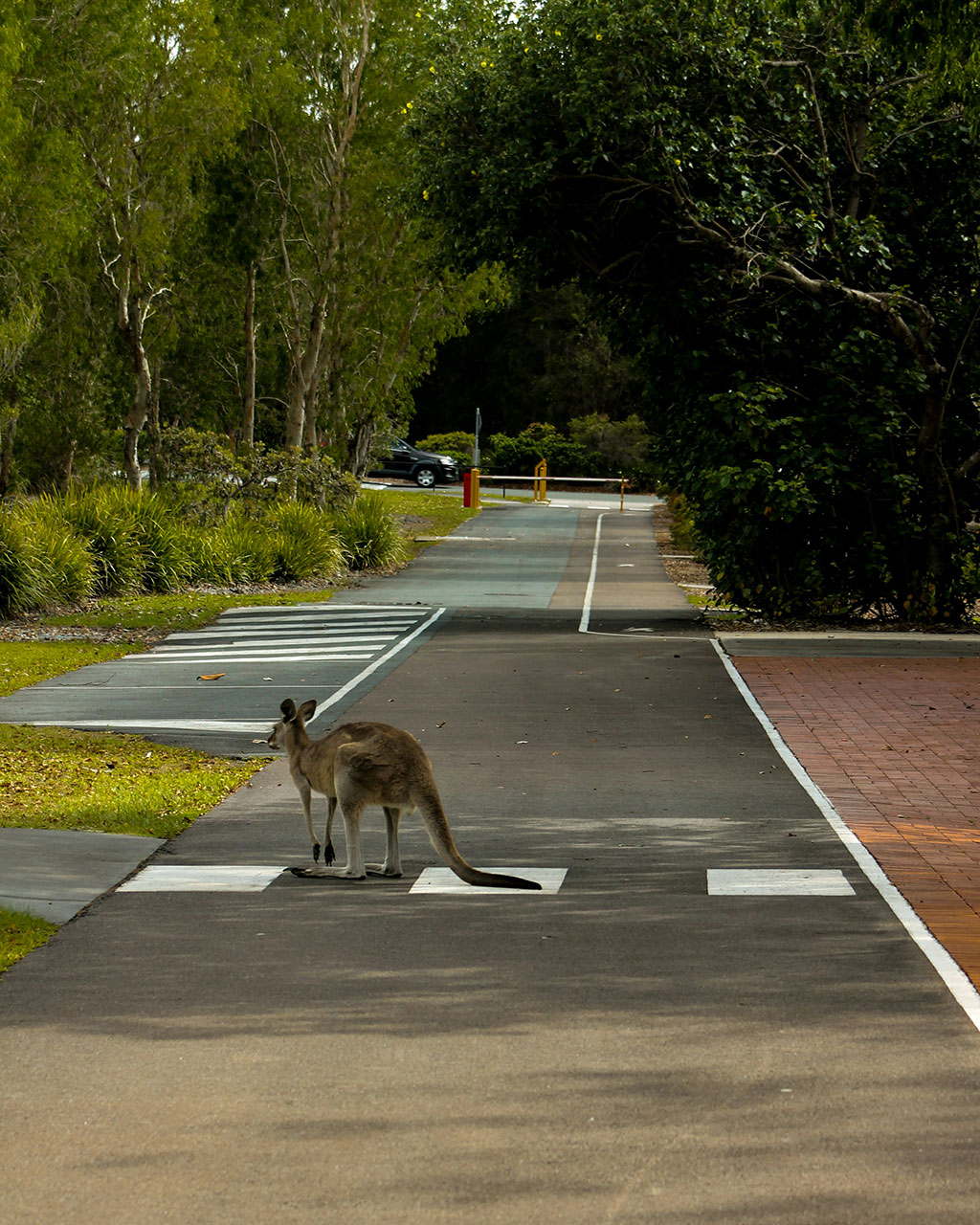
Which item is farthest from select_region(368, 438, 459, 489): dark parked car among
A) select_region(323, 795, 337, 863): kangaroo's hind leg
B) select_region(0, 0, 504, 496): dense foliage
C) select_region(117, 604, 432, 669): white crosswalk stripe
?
select_region(323, 795, 337, 863): kangaroo's hind leg

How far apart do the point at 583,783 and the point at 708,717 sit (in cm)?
376

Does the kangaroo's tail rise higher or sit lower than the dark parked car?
higher

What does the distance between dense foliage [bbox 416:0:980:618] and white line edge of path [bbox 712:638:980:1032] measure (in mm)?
9502

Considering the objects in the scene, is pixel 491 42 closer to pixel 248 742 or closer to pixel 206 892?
pixel 248 742

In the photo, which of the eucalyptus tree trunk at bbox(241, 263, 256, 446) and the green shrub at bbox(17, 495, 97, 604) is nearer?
the green shrub at bbox(17, 495, 97, 604)

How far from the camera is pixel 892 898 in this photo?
828 cm

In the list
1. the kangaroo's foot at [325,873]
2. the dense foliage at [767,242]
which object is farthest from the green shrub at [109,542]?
the kangaroo's foot at [325,873]

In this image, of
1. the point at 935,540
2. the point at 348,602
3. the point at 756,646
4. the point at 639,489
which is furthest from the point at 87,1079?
the point at 639,489

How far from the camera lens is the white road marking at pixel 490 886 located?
8547 millimetres

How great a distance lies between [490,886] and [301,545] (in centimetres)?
2561

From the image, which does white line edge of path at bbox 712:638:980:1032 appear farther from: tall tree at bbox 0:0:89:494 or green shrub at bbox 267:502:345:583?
tall tree at bbox 0:0:89:494

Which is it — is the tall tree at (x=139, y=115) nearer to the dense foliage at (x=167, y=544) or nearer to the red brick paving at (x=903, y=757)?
the dense foliage at (x=167, y=544)

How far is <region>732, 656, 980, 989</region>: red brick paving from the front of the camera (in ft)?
28.0

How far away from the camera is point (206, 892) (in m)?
8.52
